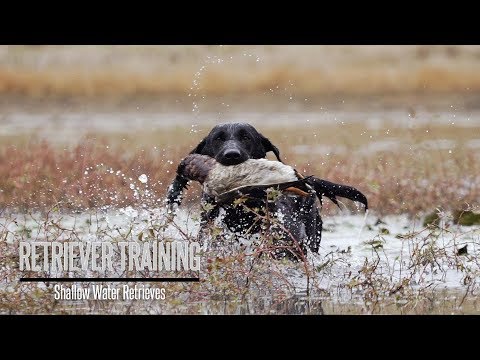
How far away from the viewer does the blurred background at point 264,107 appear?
1278 cm

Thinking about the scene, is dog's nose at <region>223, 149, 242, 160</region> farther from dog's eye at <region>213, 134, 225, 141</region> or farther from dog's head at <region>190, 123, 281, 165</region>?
dog's eye at <region>213, 134, 225, 141</region>

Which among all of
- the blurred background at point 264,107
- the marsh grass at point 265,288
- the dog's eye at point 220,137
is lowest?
the marsh grass at point 265,288


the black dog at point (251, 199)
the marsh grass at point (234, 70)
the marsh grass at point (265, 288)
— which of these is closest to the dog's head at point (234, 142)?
the black dog at point (251, 199)

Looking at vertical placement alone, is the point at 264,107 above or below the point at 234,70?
below

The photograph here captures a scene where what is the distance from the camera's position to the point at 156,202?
36.0ft

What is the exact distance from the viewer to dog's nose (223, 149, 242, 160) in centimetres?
828

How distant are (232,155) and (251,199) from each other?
34 centimetres

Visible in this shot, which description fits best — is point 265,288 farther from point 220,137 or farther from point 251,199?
point 220,137

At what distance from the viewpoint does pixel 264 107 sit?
1636 centimetres

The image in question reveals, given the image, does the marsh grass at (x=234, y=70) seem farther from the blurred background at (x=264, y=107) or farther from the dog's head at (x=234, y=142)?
the dog's head at (x=234, y=142)

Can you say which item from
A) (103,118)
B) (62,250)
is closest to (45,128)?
(103,118)

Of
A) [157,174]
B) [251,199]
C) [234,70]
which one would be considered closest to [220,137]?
[251,199]

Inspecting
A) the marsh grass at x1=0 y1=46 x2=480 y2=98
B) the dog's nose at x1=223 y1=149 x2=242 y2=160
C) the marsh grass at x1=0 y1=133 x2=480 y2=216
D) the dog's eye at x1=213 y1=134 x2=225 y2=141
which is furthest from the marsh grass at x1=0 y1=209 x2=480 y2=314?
the marsh grass at x1=0 y1=46 x2=480 y2=98

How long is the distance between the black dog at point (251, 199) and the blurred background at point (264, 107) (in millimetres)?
3205
